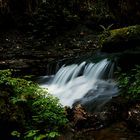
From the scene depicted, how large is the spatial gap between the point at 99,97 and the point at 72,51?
20.6 feet

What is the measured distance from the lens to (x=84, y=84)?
11.0m

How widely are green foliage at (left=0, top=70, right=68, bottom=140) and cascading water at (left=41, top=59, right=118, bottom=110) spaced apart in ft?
9.13

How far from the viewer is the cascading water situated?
955 centimetres

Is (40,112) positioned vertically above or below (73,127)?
above

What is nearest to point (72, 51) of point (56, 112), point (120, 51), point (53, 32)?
point (120, 51)

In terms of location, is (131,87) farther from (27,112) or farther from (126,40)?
(126,40)

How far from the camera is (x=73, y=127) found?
7.03 m

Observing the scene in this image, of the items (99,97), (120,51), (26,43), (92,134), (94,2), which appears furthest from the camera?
(94,2)

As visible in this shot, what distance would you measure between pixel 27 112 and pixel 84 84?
5.16 m

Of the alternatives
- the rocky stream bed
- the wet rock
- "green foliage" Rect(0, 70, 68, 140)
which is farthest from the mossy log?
"green foliage" Rect(0, 70, 68, 140)

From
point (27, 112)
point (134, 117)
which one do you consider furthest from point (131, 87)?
point (27, 112)

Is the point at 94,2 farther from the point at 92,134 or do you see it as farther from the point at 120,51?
the point at 92,134

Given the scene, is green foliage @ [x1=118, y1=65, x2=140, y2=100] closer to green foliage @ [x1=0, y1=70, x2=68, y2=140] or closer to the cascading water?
the cascading water

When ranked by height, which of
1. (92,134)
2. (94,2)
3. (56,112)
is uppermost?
(94,2)
